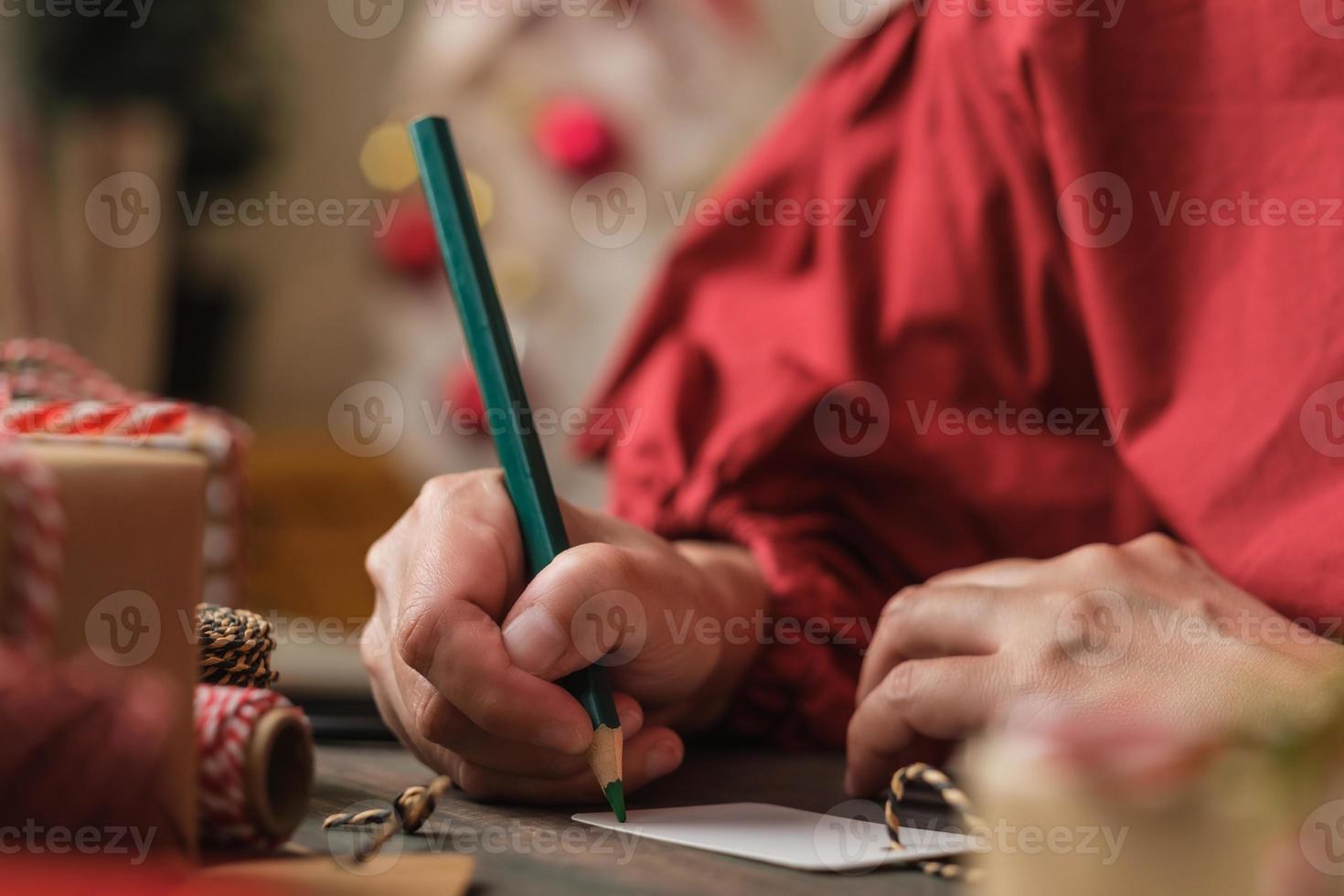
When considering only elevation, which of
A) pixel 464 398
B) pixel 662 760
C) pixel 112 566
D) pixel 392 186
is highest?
pixel 392 186

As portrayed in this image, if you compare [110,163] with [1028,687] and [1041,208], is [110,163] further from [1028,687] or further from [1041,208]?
[1028,687]

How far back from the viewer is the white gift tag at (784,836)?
1.13 feet

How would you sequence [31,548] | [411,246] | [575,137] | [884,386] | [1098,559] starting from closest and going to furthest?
[31,548], [1098,559], [884,386], [575,137], [411,246]

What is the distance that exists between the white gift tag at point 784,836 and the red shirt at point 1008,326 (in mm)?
170

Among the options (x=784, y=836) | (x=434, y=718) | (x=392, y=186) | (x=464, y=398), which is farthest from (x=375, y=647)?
(x=392, y=186)

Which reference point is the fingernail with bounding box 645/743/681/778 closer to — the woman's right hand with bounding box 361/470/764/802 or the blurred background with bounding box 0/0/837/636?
the woman's right hand with bounding box 361/470/764/802

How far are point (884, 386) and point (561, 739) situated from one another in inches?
13.3

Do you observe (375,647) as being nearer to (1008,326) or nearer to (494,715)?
(494,715)

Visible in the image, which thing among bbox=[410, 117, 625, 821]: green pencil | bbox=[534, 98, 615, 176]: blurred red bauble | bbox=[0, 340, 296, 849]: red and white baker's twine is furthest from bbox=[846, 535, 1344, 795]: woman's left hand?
bbox=[534, 98, 615, 176]: blurred red bauble

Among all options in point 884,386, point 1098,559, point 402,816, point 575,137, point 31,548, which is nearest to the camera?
point 31,548

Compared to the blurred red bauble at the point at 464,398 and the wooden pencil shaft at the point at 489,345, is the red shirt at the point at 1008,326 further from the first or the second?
the blurred red bauble at the point at 464,398

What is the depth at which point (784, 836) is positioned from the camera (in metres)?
0.37

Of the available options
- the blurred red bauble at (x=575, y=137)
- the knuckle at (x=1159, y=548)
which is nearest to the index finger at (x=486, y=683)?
the knuckle at (x=1159, y=548)

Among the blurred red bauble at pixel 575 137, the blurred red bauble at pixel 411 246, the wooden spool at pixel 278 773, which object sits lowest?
the wooden spool at pixel 278 773
